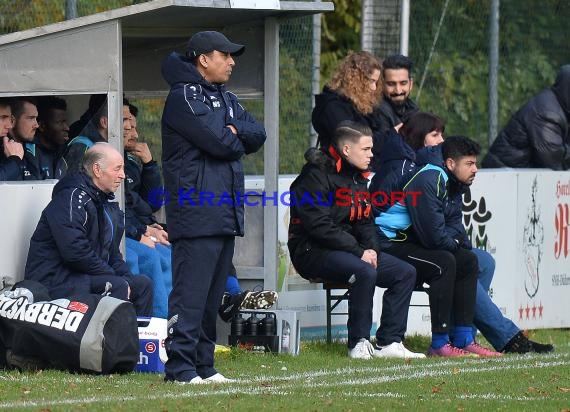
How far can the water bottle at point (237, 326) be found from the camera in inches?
412

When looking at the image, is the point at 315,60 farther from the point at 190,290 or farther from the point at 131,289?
the point at 190,290

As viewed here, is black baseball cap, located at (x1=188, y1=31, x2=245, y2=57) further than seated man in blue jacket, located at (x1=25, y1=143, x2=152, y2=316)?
No

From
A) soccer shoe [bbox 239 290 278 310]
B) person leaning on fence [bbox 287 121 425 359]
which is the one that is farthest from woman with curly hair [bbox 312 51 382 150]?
soccer shoe [bbox 239 290 278 310]

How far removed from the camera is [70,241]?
364 inches

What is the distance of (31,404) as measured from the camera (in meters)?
7.50

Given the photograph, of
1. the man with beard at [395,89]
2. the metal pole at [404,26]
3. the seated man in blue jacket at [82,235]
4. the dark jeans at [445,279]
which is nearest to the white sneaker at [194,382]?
the seated man in blue jacket at [82,235]

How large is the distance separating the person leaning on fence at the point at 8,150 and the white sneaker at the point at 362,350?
2644 millimetres

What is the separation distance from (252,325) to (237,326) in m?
0.12

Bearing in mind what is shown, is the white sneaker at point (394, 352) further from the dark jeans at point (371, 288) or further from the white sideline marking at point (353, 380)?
the white sideline marking at point (353, 380)

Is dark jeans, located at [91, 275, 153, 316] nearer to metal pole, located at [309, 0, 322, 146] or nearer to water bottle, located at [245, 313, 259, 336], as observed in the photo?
water bottle, located at [245, 313, 259, 336]

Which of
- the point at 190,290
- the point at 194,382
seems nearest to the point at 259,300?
the point at 194,382

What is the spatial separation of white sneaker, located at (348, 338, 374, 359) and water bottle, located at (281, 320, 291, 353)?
46 centimetres

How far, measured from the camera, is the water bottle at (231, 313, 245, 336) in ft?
34.3

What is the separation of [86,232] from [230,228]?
4.88 feet
